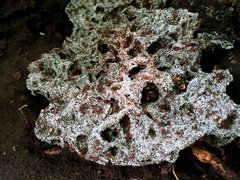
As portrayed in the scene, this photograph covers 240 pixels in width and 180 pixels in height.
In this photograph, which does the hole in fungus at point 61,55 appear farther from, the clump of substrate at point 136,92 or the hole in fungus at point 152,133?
the hole in fungus at point 152,133

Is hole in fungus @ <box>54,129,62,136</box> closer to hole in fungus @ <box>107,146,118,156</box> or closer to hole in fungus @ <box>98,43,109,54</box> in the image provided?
hole in fungus @ <box>107,146,118,156</box>

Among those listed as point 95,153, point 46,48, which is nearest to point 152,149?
point 95,153

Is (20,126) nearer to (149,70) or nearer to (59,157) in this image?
(59,157)

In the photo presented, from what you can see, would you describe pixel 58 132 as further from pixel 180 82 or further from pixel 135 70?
pixel 180 82

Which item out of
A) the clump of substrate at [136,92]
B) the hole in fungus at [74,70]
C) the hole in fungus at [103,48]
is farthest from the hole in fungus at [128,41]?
the hole in fungus at [74,70]

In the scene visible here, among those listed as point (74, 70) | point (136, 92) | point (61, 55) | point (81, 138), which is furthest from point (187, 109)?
point (61, 55)

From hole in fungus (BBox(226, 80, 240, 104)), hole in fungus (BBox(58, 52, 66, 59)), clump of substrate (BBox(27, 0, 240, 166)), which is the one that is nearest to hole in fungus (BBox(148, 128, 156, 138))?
clump of substrate (BBox(27, 0, 240, 166))
